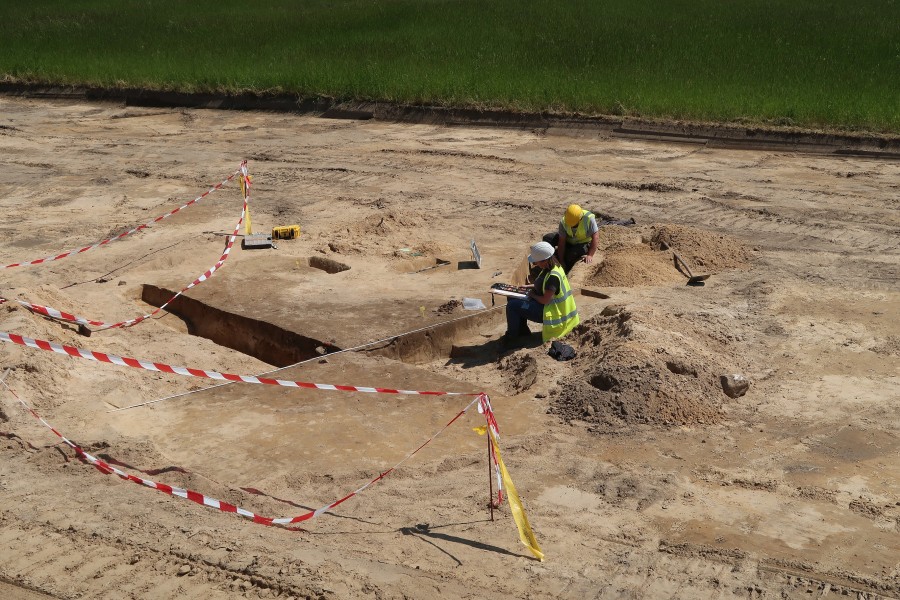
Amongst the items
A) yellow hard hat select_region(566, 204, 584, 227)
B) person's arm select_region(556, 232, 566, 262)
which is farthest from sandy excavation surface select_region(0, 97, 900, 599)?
yellow hard hat select_region(566, 204, 584, 227)

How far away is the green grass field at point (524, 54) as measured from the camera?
18.9 m

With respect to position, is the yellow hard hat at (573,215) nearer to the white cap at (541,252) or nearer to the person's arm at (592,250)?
the person's arm at (592,250)

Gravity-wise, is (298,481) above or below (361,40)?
below

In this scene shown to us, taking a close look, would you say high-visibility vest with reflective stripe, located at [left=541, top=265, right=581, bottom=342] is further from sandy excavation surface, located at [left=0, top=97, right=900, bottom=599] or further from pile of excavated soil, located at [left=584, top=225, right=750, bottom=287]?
pile of excavated soil, located at [left=584, top=225, right=750, bottom=287]

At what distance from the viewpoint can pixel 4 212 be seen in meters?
15.4

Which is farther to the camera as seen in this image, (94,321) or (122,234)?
(122,234)

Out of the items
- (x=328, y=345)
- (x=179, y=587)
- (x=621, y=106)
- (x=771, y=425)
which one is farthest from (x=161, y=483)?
(x=621, y=106)

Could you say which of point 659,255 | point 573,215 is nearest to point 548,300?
point 573,215

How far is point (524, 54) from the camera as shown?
23.1 m

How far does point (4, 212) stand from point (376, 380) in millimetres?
8985

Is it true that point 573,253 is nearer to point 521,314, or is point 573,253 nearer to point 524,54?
point 521,314

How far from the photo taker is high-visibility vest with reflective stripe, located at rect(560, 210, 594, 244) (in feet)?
38.0

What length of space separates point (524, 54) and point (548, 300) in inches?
578

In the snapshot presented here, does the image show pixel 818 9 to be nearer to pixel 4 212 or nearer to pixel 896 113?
pixel 896 113
